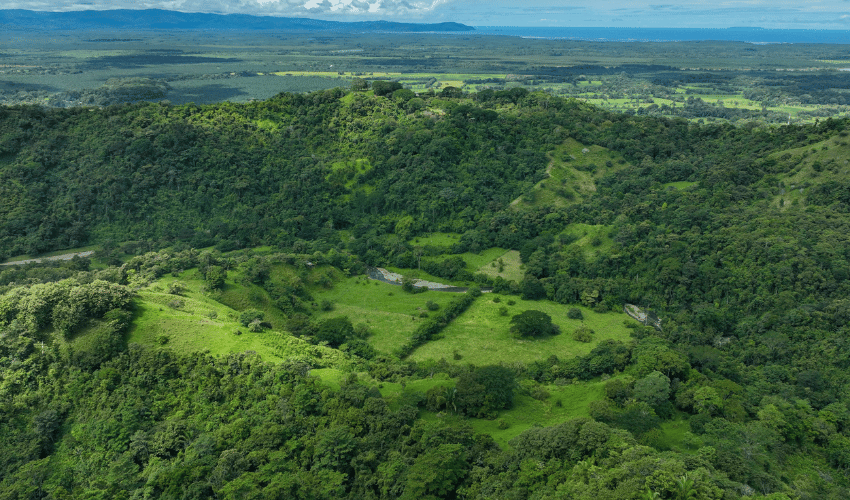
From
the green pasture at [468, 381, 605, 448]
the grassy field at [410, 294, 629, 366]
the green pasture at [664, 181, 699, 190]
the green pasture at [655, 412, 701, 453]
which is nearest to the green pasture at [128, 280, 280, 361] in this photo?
the grassy field at [410, 294, 629, 366]

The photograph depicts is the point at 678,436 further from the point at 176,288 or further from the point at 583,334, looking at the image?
the point at 176,288

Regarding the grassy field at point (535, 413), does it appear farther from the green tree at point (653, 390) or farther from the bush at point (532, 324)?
the bush at point (532, 324)

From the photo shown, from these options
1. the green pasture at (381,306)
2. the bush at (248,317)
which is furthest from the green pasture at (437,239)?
the bush at (248,317)

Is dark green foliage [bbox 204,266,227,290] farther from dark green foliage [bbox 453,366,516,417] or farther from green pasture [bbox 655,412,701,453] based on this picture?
green pasture [bbox 655,412,701,453]

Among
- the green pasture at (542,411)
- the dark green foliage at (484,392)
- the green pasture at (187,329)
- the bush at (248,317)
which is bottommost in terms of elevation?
the green pasture at (542,411)

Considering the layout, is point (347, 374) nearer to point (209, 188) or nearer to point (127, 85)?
point (209, 188)

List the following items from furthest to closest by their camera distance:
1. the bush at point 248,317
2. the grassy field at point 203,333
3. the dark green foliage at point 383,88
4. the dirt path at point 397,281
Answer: the dark green foliage at point 383,88, the dirt path at point 397,281, the bush at point 248,317, the grassy field at point 203,333

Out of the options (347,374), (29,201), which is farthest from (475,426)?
(29,201)
